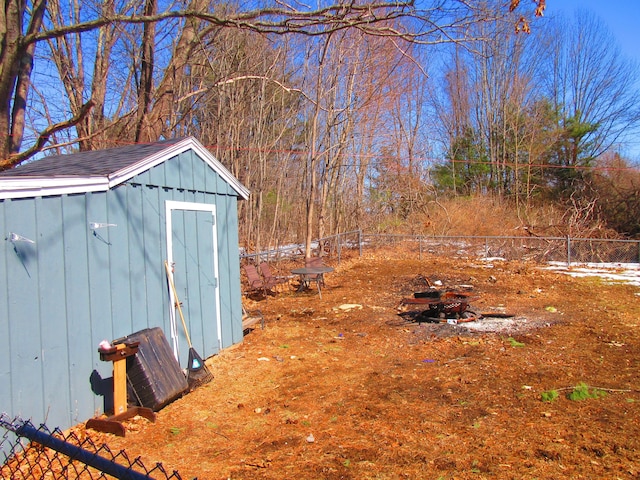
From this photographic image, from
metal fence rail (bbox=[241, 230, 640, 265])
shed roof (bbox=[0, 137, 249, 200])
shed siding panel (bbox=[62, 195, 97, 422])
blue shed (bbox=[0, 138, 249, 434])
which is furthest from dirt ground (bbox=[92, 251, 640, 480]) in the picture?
metal fence rail (bbox=[241, 230, 640, 265])

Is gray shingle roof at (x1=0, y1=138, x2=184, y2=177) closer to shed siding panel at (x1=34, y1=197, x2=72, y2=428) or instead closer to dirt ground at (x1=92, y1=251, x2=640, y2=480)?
shed siding panel at (x1=34, y1=197, x2=72, y2=428)

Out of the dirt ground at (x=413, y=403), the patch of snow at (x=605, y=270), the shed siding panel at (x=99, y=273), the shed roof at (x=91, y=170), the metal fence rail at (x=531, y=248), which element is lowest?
the dirt ground at (x=413, y=403)

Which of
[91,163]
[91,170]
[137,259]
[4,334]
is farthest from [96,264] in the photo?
[91,163]

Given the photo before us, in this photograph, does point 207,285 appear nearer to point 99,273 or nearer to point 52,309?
point 99,273

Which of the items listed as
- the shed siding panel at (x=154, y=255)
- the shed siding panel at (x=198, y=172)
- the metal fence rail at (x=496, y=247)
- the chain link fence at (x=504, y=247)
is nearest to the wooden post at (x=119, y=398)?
the shed siding panel at (x=154, y=255)

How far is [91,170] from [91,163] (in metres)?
0.71

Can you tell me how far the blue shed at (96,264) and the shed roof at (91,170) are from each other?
0.01 meters

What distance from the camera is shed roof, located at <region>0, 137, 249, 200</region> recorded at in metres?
3.80

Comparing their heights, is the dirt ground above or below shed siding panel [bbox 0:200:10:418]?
below

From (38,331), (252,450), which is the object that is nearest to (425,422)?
(252,450)

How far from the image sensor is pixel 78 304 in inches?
171

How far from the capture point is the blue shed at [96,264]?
148 inches

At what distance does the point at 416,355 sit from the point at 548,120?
2242cm

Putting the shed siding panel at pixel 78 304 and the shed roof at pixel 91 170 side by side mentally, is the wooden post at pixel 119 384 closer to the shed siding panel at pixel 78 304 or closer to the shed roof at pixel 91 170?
the shed siding panel at pixel 78 304
